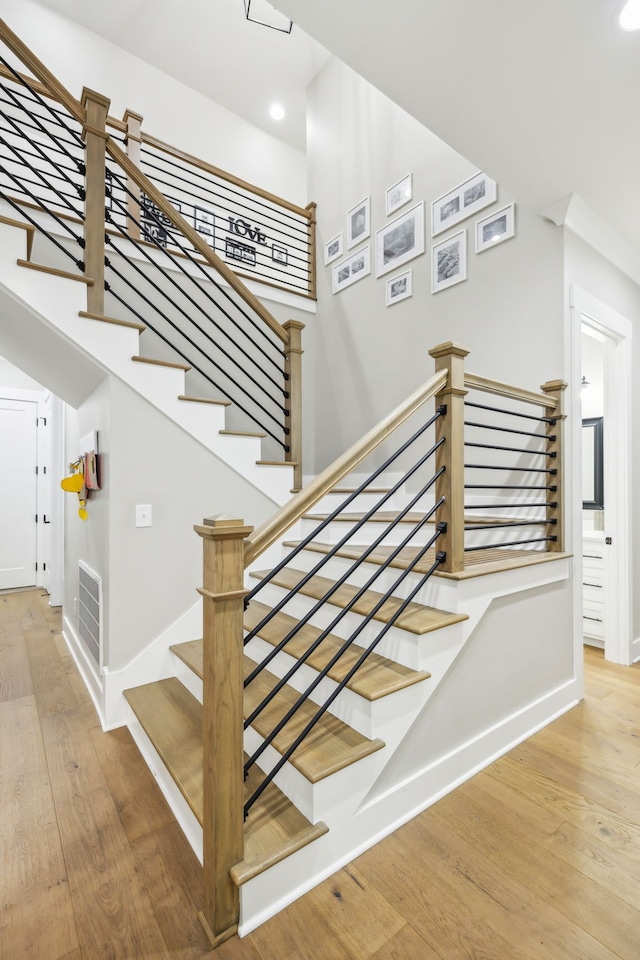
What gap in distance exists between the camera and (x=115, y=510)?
90.0 inches

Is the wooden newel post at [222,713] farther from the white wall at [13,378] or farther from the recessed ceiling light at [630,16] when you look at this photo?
the white wall at [13,378]

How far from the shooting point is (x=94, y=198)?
2354mm

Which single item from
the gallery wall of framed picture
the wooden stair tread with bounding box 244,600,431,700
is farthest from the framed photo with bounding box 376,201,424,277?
the wooden stair tread with bounding box 244,600,431,700

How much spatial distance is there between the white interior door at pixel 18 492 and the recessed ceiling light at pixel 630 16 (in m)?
6.19

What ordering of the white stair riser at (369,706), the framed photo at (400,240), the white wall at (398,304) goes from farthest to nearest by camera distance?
1. the framed photo at (400,240)
2. the white wall at (398,304)
3. the white stair riser at (369,706)

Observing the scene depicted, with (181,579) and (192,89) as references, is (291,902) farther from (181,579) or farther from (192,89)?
(192,89)

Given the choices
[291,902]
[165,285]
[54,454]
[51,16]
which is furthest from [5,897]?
[51,16]

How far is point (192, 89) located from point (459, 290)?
14.1 feet

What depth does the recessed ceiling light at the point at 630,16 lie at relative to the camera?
1.43 metres

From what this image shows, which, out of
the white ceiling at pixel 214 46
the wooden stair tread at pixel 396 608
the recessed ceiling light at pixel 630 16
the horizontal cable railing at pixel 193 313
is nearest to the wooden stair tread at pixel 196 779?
the wooden stair tread at pixel 396 608

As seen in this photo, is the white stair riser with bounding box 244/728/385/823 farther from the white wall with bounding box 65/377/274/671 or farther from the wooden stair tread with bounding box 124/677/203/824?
the white wall with bounding box 65/377/274/671

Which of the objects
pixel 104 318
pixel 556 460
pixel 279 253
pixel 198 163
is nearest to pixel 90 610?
pixel 104 318

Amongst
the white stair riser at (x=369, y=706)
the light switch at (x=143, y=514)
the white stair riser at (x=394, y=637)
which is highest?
the light switch at (x=143, y=514)

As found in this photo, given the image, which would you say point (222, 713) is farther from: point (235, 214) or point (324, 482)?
point (235, 214)
